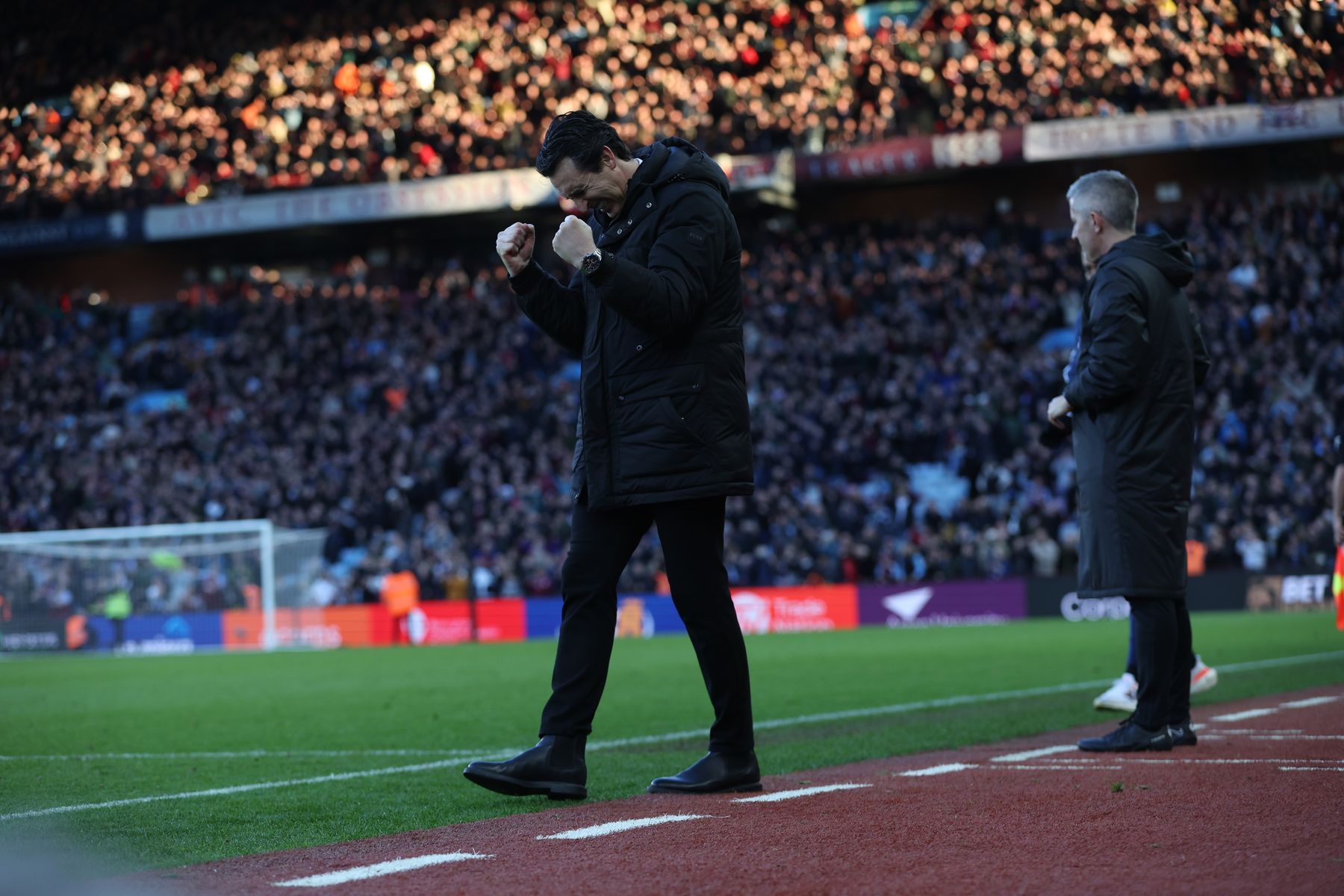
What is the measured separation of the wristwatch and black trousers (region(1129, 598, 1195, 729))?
2.71 meters

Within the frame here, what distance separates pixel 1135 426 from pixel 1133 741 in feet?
3.84

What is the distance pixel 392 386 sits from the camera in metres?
33.2

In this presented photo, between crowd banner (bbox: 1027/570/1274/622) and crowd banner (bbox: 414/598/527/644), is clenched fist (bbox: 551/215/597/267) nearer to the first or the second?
crowd banner (bbox: 1027/570/1274/622)

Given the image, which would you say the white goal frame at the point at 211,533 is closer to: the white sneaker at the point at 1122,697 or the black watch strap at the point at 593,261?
the white sneaker at the point at 1122,697

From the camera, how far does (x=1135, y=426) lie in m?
6.33

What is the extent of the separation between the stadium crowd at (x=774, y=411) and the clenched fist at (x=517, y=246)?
19.7 meters

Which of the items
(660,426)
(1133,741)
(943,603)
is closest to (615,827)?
(660,426)

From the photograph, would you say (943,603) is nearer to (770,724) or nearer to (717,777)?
(770,724)

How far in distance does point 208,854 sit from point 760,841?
1365 mm

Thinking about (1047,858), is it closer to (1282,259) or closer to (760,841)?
(760,841)

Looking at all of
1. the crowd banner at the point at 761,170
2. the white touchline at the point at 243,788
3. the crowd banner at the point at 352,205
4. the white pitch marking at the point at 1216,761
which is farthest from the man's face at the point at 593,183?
the crowd banner at the point at 352,205

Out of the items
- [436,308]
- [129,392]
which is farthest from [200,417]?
[436,308]

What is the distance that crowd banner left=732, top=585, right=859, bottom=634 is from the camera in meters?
25.0

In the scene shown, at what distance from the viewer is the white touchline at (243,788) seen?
5.23 metres
